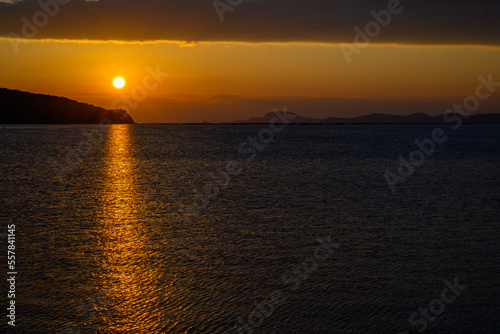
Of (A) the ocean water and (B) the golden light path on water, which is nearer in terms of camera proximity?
(B) the golden light path on water

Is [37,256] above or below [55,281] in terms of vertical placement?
above

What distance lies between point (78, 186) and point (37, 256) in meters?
22.7

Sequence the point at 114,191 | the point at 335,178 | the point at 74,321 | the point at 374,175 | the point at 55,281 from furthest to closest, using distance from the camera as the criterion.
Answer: the point at 374,175, the point at 335,178, the point at 114,191, the point at 55,281, the point at 74,321

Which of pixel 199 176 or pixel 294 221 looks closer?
pixel 294 221

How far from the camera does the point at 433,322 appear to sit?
14688mm

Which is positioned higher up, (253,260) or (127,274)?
(127,274)

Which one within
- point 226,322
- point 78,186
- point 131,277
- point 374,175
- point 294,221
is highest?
point 78,186

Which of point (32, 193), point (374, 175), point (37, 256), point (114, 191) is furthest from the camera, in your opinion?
point (374, 175)

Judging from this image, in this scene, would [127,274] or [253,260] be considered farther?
[253,260]

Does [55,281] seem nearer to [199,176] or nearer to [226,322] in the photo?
[226,322]

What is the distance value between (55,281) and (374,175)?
139 ft

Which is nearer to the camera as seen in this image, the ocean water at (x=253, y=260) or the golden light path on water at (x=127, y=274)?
the golden light path on water at (x=127, y=274)

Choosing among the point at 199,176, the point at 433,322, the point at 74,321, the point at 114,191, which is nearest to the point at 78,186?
the point at 114,191

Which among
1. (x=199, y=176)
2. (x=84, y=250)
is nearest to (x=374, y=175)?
(x=199, y=176)
